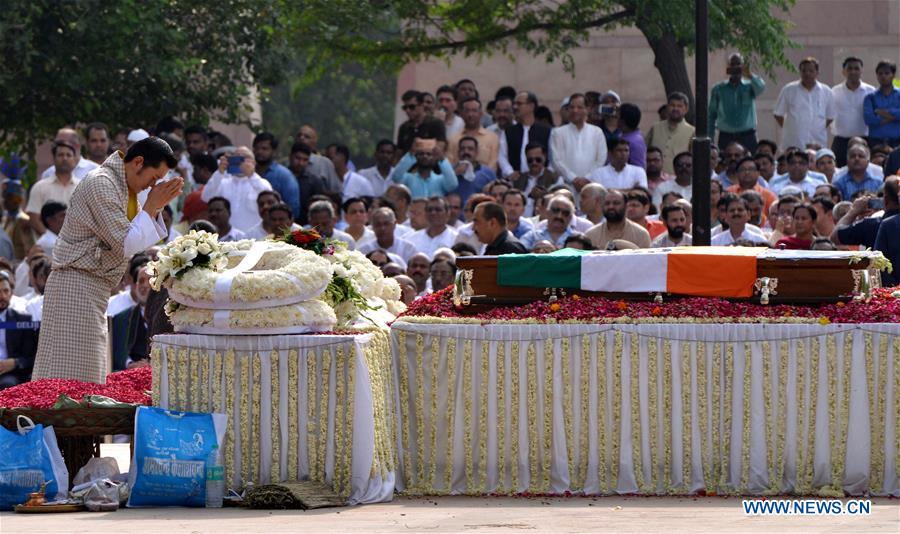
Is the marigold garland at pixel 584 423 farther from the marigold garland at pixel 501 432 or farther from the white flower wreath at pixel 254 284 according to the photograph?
the white flower wreath at pixel 254 284

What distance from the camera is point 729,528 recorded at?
9.34 m

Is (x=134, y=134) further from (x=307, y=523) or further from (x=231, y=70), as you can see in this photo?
(x=307, y=523)

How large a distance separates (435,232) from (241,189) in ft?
7.75

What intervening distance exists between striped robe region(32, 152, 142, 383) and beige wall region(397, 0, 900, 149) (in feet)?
54.2

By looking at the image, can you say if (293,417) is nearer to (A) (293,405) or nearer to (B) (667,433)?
(A) (293,405)

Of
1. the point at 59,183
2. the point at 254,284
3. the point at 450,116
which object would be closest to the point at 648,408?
the point at 254,284

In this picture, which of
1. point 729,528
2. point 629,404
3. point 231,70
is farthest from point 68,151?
point 729,528

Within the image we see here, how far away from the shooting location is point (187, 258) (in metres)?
10.6

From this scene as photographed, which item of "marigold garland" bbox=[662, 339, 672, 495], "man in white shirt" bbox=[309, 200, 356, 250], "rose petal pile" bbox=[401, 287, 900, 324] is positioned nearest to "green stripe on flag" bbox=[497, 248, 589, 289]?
"rose petal pile" bbox=[401, 287, 900, 324]

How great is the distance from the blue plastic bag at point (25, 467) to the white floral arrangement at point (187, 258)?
3.77 feet

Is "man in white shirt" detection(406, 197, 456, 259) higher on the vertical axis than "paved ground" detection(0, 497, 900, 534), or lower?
higher

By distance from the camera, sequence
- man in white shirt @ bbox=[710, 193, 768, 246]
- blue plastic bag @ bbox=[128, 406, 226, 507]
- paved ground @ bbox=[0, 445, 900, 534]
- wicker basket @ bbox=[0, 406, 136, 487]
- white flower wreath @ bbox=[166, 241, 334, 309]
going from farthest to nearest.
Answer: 1. man in white shirt @ bbox=[710, 193, 768, 246]
2. wicker basket @ bbox=[0, 406, 136, 487]
3. white flower wreath @ bbox=[166, 241, 334, 309]
4. blue plastic bag @ bbox=[128, 406, 226, 507]
5. paved ground @ bbox=[0, 445, 900, 534]

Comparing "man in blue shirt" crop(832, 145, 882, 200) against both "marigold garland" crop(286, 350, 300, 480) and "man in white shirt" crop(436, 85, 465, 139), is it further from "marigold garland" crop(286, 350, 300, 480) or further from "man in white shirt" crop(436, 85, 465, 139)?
"marigold garland" crop(286, 350, 300, 480)

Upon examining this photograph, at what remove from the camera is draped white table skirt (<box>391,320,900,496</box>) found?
35.8ft
